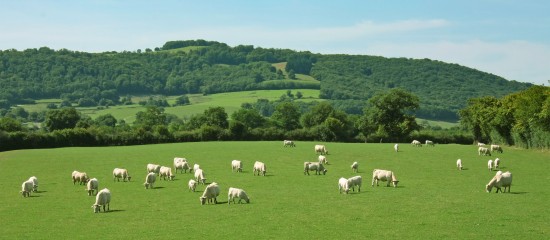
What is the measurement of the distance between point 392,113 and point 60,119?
5914 cm

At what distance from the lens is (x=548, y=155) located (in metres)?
64.4

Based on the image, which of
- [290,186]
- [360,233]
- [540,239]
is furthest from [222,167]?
[540,239]

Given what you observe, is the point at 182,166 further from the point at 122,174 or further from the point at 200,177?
the point at 200,177

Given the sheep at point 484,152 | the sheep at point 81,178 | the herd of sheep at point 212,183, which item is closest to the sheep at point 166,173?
the herd of sheep at point 212,183

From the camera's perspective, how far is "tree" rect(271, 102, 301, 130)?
130625 millimetres

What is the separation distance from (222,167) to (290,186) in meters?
14.5

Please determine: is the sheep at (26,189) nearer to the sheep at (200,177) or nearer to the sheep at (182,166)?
the sheep at (200,177)

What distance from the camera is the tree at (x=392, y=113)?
10525cm

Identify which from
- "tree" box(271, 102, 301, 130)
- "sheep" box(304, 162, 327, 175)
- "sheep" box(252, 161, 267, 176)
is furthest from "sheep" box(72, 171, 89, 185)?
"tree" box(271, 102, 301, 130)

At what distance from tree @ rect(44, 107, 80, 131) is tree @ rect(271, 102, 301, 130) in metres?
41.1

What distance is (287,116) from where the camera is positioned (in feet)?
431

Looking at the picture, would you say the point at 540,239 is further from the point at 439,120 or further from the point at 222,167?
the point at 439,120

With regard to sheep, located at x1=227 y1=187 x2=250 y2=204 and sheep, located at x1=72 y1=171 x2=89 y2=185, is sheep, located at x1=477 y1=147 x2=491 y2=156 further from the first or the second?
sheep, located at x1=72 y1=171 x2=89 y2=185

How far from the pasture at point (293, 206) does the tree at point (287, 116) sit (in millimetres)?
73990
